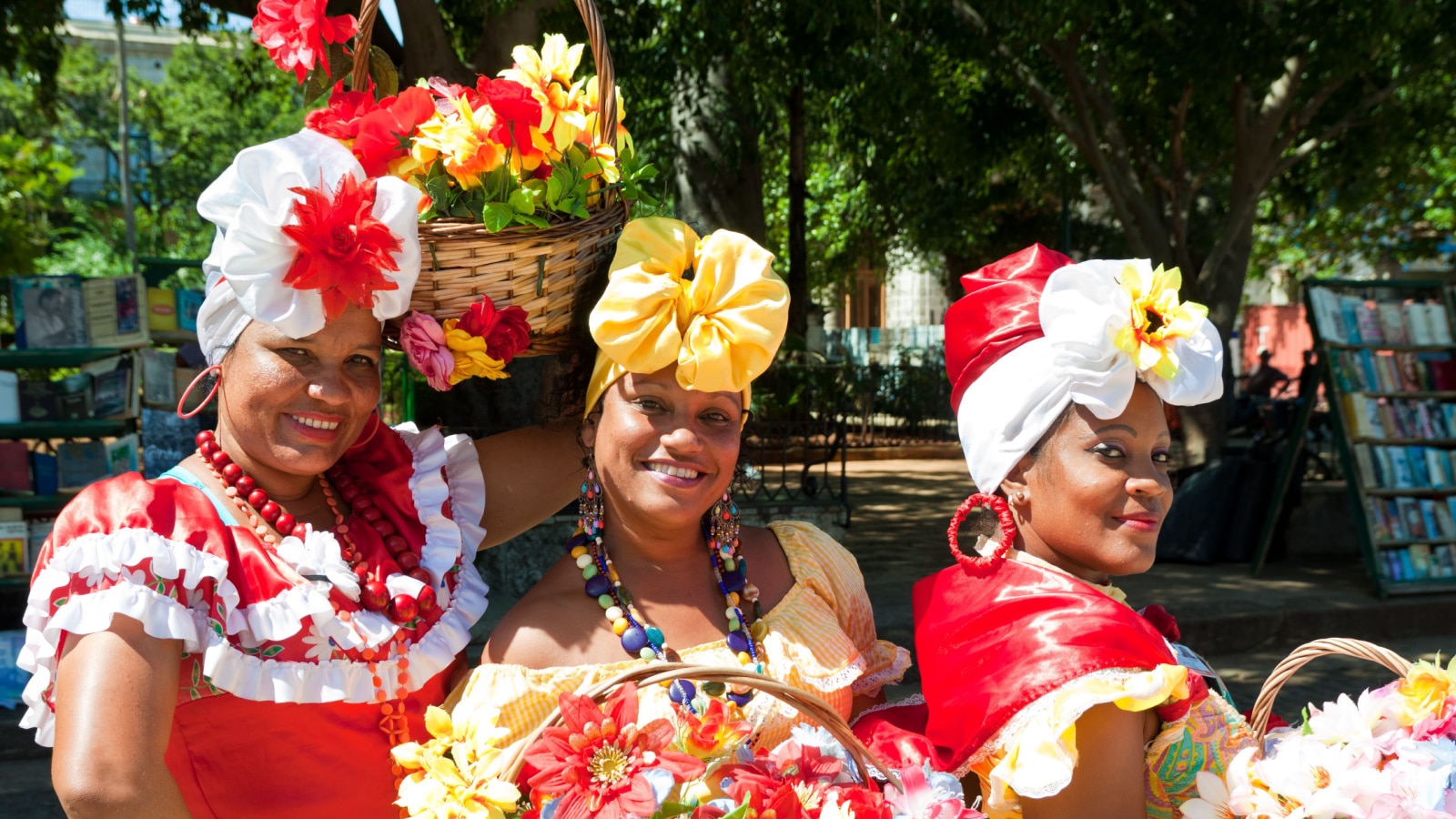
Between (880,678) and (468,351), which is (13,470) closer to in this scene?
(468,351)

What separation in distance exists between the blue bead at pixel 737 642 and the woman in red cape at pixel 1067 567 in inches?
11.7

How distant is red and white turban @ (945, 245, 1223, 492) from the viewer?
2018 millimetres

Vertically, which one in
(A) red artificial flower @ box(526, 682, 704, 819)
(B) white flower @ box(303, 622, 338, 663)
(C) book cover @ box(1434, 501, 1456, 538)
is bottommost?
(C) book cover @ box(1434, 501, 1456, 538)

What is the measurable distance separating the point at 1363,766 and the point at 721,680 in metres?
1.00

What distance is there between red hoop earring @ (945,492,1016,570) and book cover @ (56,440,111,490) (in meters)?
5.65

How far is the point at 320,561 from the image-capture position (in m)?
1.98

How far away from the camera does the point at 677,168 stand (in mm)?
7754

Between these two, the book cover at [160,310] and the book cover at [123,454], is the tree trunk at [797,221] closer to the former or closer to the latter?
the book cover at [160,310]

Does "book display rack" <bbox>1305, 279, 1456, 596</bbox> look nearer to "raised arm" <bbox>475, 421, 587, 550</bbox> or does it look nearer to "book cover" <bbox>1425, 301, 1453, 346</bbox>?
"book cover" <bbox>1425, 301, 1453, 346</bbox>

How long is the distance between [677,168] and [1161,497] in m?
6.05

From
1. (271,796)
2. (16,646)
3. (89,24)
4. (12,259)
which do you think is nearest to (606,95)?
(271,796)

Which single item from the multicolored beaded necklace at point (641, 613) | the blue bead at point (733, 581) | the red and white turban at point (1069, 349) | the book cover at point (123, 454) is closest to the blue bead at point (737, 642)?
the multicolored beaded necklace at point (641, 613)

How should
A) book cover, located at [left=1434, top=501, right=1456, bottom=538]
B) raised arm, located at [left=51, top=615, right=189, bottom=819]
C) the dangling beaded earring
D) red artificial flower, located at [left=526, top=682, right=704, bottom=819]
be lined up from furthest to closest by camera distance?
book cover, located at [left=1434, top=501, right=1456, bottom=538] < the dangling beaded earring < raised arm, located at [left=51, top=615, right=189, bottom=819] < red artificial flower, located at [left=526, top=682, right=704, bottom=819]

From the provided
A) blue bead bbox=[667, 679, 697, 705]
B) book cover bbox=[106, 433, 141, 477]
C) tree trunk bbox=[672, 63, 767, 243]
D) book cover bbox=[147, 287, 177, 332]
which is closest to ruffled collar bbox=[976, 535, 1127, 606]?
blue bead bbox=[667, 679, 697, 705]
